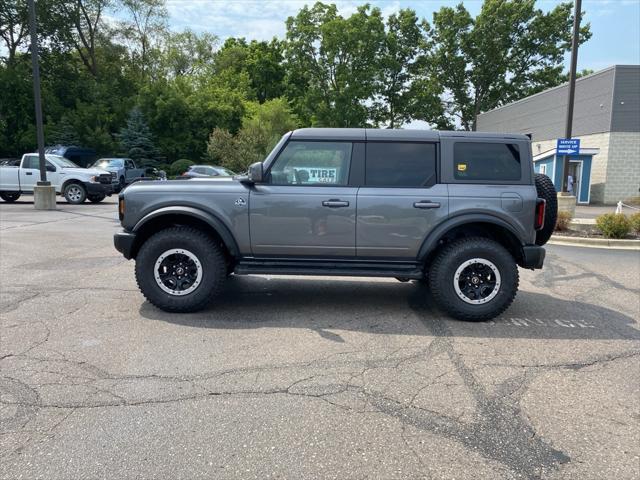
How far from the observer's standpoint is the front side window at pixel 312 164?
17.5 feet

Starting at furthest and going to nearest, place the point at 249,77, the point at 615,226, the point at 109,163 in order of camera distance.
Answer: the point at 249,77, the point at 109,163, the point at 615,226

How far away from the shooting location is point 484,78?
46.9 metres

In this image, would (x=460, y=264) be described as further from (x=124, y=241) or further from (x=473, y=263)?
(x=124, y=241)

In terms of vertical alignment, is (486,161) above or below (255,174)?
above

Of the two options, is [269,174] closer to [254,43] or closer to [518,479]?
[518,479]

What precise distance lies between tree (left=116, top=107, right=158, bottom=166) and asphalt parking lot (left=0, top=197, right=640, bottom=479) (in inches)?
1305

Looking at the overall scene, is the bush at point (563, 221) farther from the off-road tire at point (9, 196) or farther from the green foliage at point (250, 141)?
the green foliage at point (250, 141)

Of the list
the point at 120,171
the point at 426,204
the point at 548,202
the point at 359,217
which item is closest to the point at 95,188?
the point at 120,171

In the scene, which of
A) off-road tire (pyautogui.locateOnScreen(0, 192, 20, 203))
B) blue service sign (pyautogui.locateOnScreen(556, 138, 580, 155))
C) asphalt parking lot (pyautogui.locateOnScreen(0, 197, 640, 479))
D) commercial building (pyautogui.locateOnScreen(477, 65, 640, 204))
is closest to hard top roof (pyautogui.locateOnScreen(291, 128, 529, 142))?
asphalt parking lot (pyautogui.locateOnScreen(0, 197, 640, 479))

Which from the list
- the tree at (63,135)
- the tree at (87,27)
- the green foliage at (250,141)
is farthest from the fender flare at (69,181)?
the tree at (87,27)

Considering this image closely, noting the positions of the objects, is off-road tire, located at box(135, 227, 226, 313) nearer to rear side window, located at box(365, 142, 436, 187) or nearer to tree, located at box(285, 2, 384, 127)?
rear side window, located at box(365, 142, 436, 187)

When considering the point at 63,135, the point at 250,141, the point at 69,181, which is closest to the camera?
the point at 69,181

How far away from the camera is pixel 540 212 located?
17.1 feet

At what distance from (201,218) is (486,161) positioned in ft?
10.2
